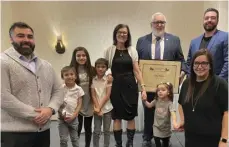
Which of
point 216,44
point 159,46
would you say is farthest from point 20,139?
point 216,44

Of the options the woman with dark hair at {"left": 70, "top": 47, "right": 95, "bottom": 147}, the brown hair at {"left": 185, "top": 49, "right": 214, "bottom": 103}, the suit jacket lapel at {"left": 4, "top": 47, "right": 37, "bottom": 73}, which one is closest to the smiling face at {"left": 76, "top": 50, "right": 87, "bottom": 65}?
the woman with dark hair at {"left": 70, "top": 47, "right": 95, "bottom": 147}

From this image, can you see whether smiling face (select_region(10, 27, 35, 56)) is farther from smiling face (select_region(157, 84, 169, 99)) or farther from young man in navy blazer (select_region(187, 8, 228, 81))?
young man in navy blazer (select_region(187, 8, 228, 81))

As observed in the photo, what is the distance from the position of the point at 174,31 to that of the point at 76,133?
2912 mm

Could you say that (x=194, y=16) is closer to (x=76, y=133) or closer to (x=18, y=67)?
(x=76, y=133)

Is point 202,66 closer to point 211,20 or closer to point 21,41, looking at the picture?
point 211,20

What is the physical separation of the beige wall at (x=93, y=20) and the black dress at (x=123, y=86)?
1.97m

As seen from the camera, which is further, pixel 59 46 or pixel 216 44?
pixel 59 46

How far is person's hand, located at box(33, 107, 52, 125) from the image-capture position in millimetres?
1711

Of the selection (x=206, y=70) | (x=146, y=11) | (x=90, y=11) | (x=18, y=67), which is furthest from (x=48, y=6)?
(x=206, y=70)

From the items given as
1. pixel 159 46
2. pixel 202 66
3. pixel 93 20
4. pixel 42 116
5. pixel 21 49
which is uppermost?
pixel 93 20

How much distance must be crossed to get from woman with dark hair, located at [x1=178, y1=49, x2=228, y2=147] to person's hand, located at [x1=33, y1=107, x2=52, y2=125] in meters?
1.07

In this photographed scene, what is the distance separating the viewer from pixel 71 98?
2.53 m

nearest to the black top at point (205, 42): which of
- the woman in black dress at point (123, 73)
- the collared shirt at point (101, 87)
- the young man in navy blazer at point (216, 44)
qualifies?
the young man in navy blazer at point (216, 44)

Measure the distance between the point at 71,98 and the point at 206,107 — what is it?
1.36 m
